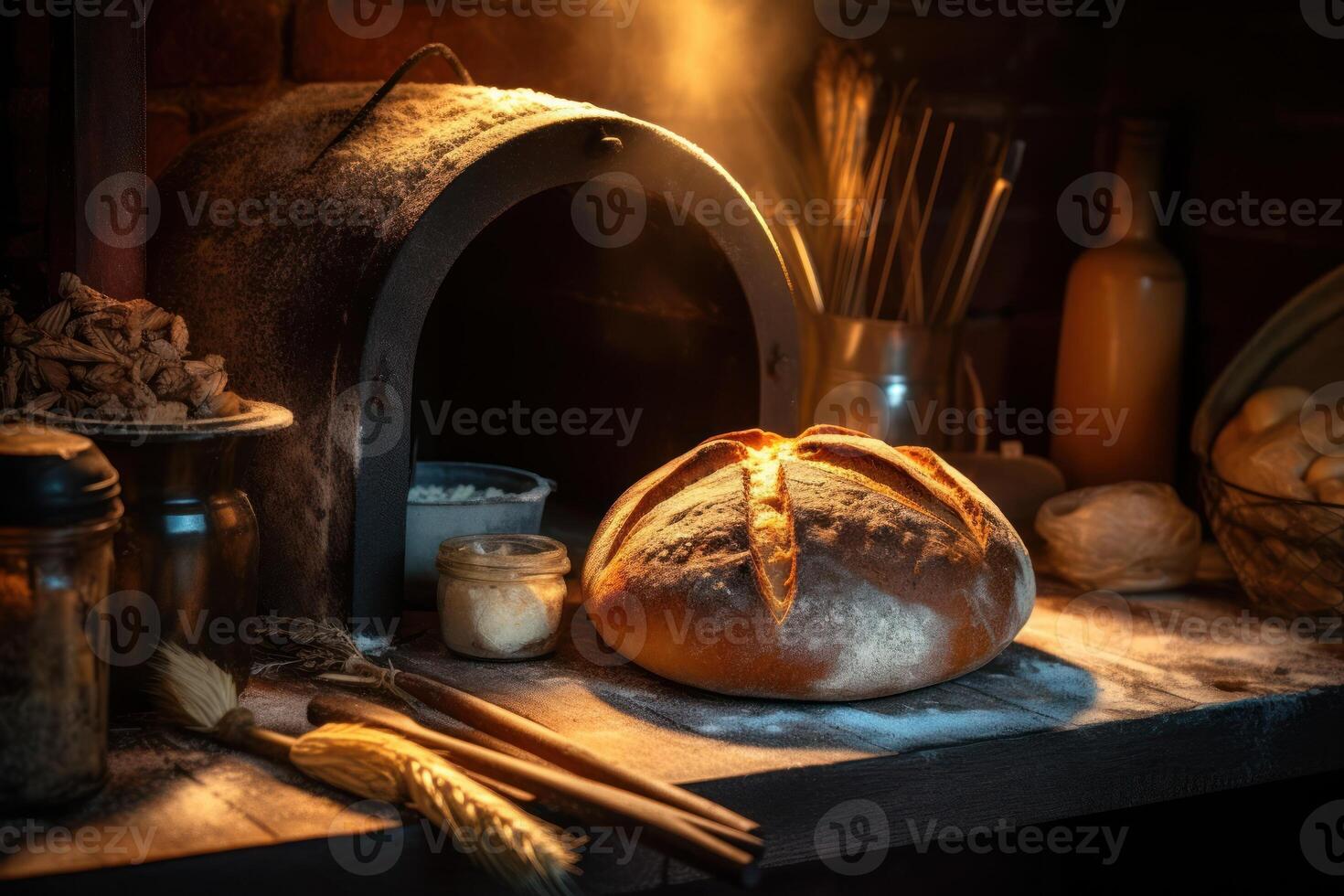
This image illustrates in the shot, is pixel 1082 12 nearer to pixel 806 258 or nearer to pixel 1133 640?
pixel 806 258

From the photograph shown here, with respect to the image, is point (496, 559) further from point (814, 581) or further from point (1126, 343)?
point (1126, 343)

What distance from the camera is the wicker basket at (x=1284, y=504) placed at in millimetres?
1824

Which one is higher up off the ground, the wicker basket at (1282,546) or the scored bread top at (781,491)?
the scored bread top at (781,491)

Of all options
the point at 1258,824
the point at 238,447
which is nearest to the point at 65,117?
the point at 238,447

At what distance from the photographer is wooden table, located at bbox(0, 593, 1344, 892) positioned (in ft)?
3.79

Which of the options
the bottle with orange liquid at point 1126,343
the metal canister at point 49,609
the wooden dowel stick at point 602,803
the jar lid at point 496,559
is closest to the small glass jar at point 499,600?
the jar lid at point 496,559

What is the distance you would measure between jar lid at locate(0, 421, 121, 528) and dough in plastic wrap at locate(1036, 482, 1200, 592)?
140 centimetres

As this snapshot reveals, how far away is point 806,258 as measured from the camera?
2.45 meters

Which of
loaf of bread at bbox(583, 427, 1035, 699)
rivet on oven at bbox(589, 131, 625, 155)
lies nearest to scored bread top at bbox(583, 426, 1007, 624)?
loaf of bread at bbox(583, 427, 1035, 699)

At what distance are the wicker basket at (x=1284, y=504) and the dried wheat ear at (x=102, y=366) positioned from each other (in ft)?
4.41

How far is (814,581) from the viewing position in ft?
4.70

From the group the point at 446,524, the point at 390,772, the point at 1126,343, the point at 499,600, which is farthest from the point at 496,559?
the point at 1126,343

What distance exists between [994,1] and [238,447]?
1.82m

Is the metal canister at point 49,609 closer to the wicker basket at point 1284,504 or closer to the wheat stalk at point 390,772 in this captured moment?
the wheat stalk at point 390,772
